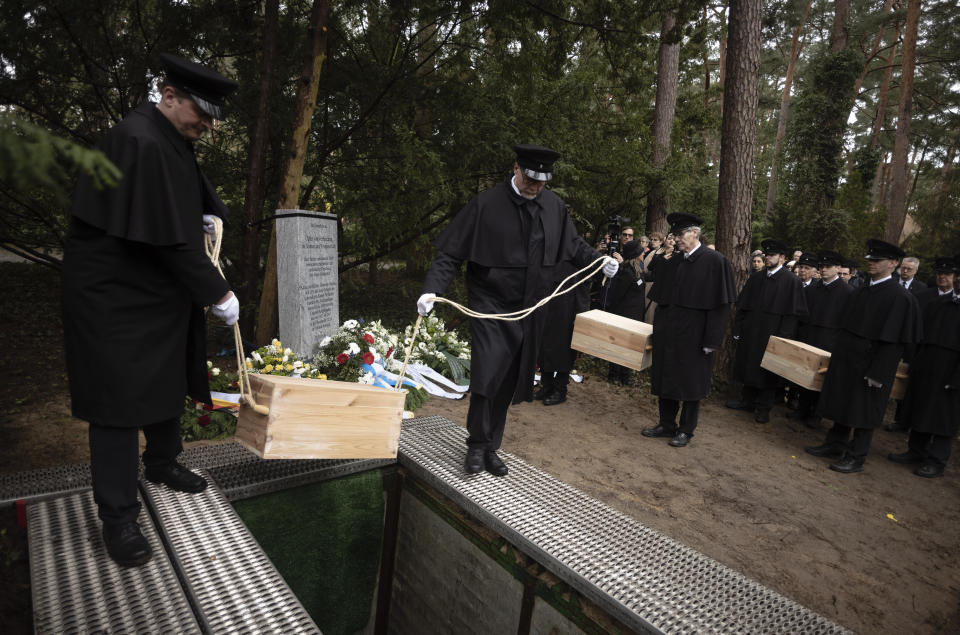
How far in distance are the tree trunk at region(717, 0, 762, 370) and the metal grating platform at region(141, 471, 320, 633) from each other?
8235 millimetres

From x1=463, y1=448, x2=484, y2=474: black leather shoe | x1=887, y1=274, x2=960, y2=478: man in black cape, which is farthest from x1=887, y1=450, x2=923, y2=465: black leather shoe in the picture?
x1=463, y1=448, x2=484, y2=474: black leather shoe

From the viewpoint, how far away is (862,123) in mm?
32781

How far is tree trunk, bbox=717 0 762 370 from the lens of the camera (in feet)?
27.7

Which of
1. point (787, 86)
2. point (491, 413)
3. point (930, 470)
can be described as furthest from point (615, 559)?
point (787, 86)

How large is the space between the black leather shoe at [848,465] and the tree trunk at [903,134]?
14518 mm

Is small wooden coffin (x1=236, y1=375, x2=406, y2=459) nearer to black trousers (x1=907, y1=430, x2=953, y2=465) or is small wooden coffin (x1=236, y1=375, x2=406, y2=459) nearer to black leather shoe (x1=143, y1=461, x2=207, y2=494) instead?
black leather shoe (x1=143, y1=461, x2=207, y2=494)

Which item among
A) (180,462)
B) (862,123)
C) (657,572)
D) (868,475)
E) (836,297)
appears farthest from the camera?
(862,123)

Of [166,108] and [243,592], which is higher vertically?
[166,108]

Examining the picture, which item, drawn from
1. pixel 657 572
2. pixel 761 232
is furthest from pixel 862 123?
pixel 657 572

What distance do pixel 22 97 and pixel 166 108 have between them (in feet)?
19.5

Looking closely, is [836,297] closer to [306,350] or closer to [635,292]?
[635,292]

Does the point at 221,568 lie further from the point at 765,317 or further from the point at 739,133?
the point at 739,133

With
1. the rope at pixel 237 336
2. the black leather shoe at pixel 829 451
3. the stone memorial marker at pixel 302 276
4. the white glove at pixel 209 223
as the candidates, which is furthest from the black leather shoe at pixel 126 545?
the black leather shoe at pixel 829 451

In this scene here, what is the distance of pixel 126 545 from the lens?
245 centimetres
